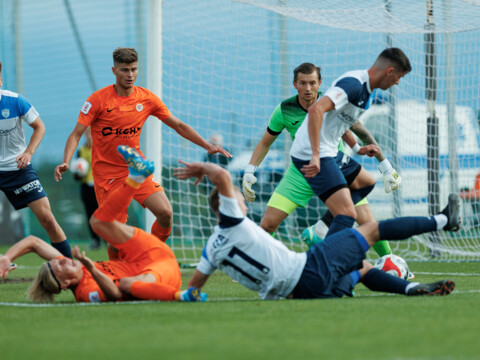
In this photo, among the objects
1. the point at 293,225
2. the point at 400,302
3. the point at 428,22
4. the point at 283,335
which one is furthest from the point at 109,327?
the point at 293,225

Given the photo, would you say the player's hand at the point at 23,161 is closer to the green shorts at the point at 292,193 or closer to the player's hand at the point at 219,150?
the player's hand at the point at 219,150

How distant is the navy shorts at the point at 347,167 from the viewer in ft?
22.6

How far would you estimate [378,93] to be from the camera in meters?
12.4

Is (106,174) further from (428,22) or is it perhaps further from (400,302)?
(428,22)

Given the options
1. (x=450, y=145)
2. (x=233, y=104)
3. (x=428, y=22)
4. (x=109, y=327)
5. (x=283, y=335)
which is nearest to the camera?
(x=283, y=335)

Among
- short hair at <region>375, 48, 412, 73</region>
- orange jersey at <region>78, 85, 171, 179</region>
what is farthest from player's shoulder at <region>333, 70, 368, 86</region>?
orange jersey at <region>78, 85, 171, 179</region>

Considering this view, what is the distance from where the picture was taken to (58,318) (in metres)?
4.68

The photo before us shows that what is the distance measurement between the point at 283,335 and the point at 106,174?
157 inches

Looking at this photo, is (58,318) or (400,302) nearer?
(58,318)

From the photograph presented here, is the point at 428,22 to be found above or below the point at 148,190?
above

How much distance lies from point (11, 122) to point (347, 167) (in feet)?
10.5

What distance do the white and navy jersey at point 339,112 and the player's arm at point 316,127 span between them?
0.20ft

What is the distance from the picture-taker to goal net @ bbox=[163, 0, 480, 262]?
10.9m

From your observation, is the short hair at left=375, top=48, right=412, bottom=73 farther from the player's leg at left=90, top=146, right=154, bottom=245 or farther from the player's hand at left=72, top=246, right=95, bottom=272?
the player's hand at left=72, top=246, right=95, bottom=272
